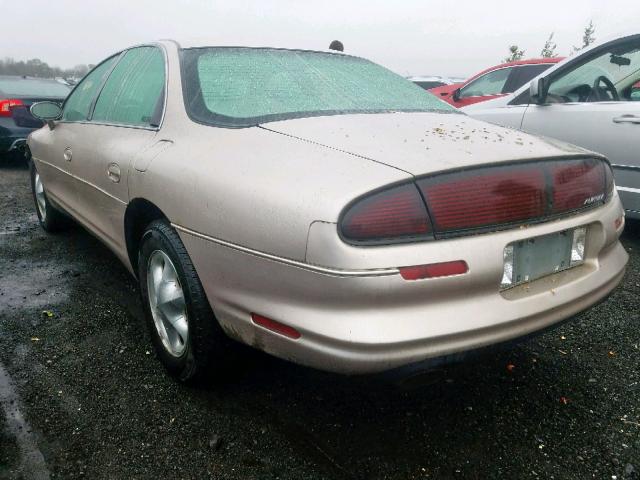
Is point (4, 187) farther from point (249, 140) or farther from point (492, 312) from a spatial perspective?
point (492, 312)

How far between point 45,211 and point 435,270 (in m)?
3.81

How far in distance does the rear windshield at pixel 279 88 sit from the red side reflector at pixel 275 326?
2.42 feet

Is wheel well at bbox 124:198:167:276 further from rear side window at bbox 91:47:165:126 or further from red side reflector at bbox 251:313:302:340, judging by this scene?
red side reflector at bbox 251:313:302:340

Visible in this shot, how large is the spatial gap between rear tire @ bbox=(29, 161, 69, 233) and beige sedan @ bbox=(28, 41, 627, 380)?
198 centimetres

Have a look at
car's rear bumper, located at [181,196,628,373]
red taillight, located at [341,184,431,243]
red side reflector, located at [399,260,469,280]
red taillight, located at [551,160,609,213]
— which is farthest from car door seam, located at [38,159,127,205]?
red taillight, located at [551,160,609,213]

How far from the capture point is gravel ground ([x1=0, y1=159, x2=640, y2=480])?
1.74 m

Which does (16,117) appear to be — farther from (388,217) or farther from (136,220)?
(388,217)

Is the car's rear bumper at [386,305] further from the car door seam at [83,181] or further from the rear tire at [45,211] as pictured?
the rear tire at [45,211]

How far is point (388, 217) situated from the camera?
1486 millimetres

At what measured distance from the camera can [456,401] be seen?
2.10 meters

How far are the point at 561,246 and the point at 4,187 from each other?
671cm

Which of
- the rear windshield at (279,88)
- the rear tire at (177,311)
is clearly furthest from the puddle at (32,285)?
A: the rear windshield at (279,88)

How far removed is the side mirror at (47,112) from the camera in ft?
12.0

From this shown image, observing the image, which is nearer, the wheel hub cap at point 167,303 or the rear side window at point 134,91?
the wheel hub cap at point 167,303
